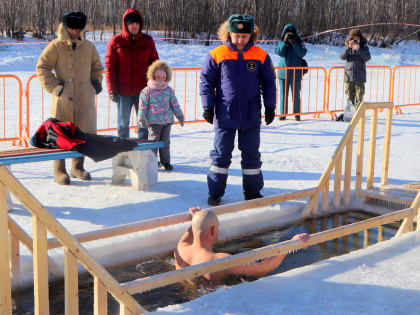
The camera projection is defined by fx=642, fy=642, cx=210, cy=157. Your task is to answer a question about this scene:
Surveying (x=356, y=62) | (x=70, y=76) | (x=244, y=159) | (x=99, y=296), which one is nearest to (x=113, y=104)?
(x=356, y=62)

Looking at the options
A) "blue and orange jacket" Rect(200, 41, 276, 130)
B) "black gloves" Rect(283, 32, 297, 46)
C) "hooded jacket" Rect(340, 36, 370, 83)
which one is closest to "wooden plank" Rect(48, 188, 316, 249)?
"blue and orange jacket" Rect(200, 41, 276, 130)

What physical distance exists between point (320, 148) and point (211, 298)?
5.53 meters

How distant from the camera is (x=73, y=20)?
6332 millimetres

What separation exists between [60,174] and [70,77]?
3.26 feet

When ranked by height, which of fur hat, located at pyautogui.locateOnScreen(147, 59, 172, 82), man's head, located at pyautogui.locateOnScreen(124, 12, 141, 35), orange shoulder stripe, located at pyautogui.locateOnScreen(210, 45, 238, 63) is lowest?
fur hat, located at pyautogui.locateOnScreen(147, 59, 172, 82)

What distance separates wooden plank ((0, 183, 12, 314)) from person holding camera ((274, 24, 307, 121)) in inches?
342

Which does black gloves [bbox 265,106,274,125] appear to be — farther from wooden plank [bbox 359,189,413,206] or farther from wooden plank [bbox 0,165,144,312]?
wooden plank [bbox 0,165,144,312]

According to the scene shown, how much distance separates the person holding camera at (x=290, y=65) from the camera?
11.4m

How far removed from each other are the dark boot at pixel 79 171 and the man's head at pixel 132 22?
159 centimetres

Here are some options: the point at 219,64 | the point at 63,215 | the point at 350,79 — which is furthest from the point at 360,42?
the point at 63,215

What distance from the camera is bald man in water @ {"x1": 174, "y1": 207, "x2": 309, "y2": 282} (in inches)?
169

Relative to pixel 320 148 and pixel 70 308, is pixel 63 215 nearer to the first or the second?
pixel 70 308

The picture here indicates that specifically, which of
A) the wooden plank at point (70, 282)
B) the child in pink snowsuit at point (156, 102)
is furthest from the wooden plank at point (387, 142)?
the wooden plank at point (70, 282)

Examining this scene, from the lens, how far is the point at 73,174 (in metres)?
6.80
